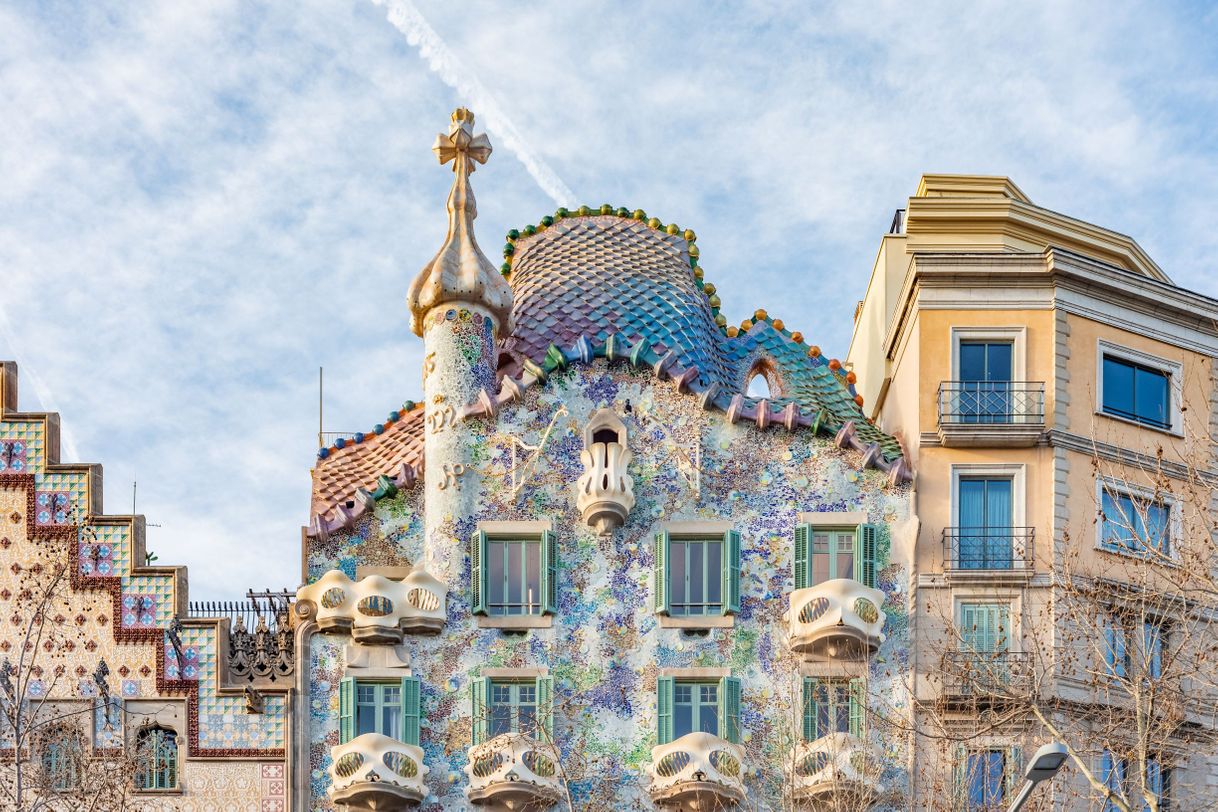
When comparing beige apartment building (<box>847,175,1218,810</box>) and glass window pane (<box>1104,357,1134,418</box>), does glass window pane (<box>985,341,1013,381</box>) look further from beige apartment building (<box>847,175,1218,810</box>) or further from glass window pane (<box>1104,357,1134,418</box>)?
glass window pane (<box>1104,357,1134,418</box>)

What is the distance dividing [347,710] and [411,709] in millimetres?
917

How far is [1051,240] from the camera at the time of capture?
44.1 m

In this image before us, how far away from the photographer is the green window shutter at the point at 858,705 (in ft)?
124

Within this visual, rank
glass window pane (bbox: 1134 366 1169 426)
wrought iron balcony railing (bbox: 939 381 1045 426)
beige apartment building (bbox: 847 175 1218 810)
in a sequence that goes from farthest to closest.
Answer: glass window pane (bbox: 1134 366 1169 426), wrought iron balcony railing (bbox: 939 381 1045 426), beige apartment building (bbox: 847 175 1218 810)

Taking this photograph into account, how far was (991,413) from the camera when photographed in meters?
39.2

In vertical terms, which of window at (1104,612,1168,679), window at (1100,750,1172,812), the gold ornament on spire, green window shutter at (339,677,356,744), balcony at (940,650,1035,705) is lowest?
window at (1100,750,1172,812)

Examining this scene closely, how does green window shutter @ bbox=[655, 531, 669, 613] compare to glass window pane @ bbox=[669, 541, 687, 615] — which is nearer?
green window shutter @ bbox=[655, 531, 669, 613]

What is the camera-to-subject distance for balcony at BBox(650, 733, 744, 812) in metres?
36.9

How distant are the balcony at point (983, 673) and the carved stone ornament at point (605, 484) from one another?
526 centimetres

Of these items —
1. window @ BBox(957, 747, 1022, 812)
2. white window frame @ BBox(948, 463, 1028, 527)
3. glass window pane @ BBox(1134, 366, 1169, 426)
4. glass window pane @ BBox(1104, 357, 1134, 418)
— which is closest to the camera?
window @ BBox(957, 747, 1022, 812)

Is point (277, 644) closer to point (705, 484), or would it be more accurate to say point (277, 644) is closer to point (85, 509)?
point (85, 509)

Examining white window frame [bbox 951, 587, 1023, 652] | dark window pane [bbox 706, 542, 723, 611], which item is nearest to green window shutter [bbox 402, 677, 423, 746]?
dark window pane [bbox 706, 542, 723, 611]

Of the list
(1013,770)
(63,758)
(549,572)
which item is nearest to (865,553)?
(1013,770)

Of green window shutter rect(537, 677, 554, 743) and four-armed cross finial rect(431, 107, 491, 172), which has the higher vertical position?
four-armed cross finial rect(431, 107, 491, 172)
